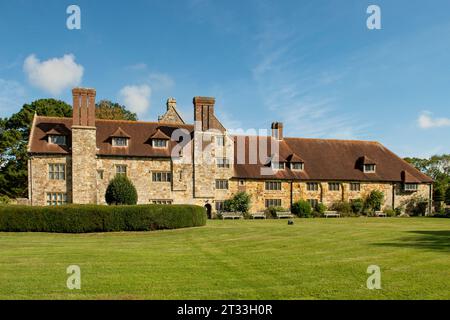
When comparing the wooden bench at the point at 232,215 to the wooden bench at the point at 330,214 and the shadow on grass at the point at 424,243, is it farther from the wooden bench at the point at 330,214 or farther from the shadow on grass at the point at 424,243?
the shadow on grass at the point at 424,243

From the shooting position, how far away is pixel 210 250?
14133 millimetres

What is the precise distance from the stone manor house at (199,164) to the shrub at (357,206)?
2.85ft

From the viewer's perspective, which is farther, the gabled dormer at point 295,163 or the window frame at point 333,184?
the window frame at point 333,184

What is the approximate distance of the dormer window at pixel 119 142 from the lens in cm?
3413

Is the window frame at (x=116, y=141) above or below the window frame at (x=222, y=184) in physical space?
above

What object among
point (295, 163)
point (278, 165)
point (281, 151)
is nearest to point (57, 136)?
point (278, 165)

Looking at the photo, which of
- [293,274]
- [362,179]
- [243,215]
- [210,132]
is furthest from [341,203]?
[293,274]

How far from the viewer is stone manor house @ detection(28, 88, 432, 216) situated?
3222cm

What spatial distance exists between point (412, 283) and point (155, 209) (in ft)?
54.8

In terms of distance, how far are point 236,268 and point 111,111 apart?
5569 cm

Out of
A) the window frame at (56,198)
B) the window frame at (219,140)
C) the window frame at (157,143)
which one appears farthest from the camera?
the window frame at (219,140)

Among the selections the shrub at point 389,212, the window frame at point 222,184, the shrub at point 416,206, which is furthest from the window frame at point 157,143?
the shrub at point 416,206

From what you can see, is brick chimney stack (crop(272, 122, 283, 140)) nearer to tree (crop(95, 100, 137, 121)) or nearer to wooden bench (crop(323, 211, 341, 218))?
wooden bench (crop(323, 211, 341, 218))

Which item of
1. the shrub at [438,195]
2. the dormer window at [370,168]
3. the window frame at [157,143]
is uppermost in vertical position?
the window frame at [157,143]
